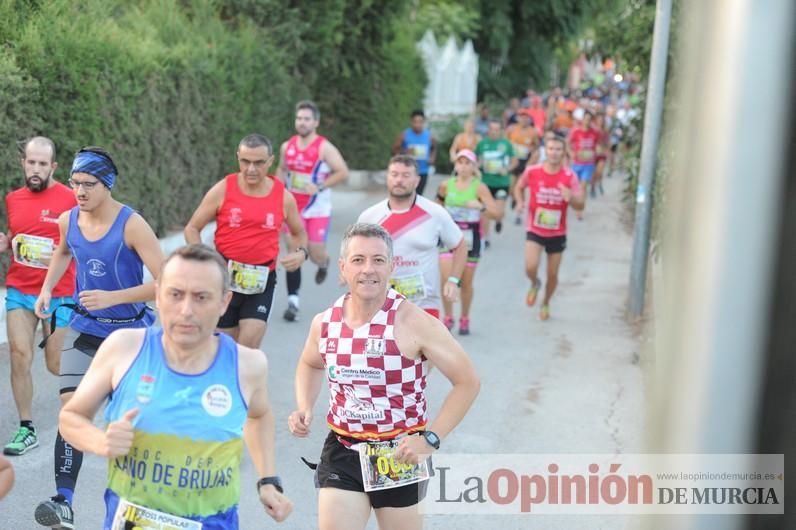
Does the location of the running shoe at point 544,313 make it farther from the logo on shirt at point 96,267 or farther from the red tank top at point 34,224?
the logo on shirt at point 96,267

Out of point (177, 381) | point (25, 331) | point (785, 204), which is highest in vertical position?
point (785, 204)

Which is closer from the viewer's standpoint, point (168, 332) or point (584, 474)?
point (168, 332)

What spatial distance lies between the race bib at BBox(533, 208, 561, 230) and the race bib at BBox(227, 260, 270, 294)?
513 cm

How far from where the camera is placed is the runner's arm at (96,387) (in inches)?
136

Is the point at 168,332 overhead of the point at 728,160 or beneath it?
beneath

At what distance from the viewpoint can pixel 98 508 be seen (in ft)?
20.9

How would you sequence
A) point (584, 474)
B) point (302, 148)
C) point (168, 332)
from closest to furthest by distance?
point (168, 332)
point (584, 474)
point (302, 148)

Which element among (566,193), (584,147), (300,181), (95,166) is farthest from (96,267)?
(584,147)

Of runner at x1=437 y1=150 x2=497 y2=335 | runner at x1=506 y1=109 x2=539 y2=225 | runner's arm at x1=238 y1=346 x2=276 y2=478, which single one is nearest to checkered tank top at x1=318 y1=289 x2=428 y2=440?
runner's arm at x1=238 y1=346 x2=276 y2=478

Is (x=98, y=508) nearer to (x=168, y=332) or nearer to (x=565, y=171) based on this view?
(x=168, y=332)

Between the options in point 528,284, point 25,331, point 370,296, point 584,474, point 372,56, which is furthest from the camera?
point 372,56

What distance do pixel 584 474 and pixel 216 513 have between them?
4.56 m

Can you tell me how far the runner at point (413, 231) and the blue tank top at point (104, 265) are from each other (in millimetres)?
2413

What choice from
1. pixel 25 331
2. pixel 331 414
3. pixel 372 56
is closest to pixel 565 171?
pixel 25 331
